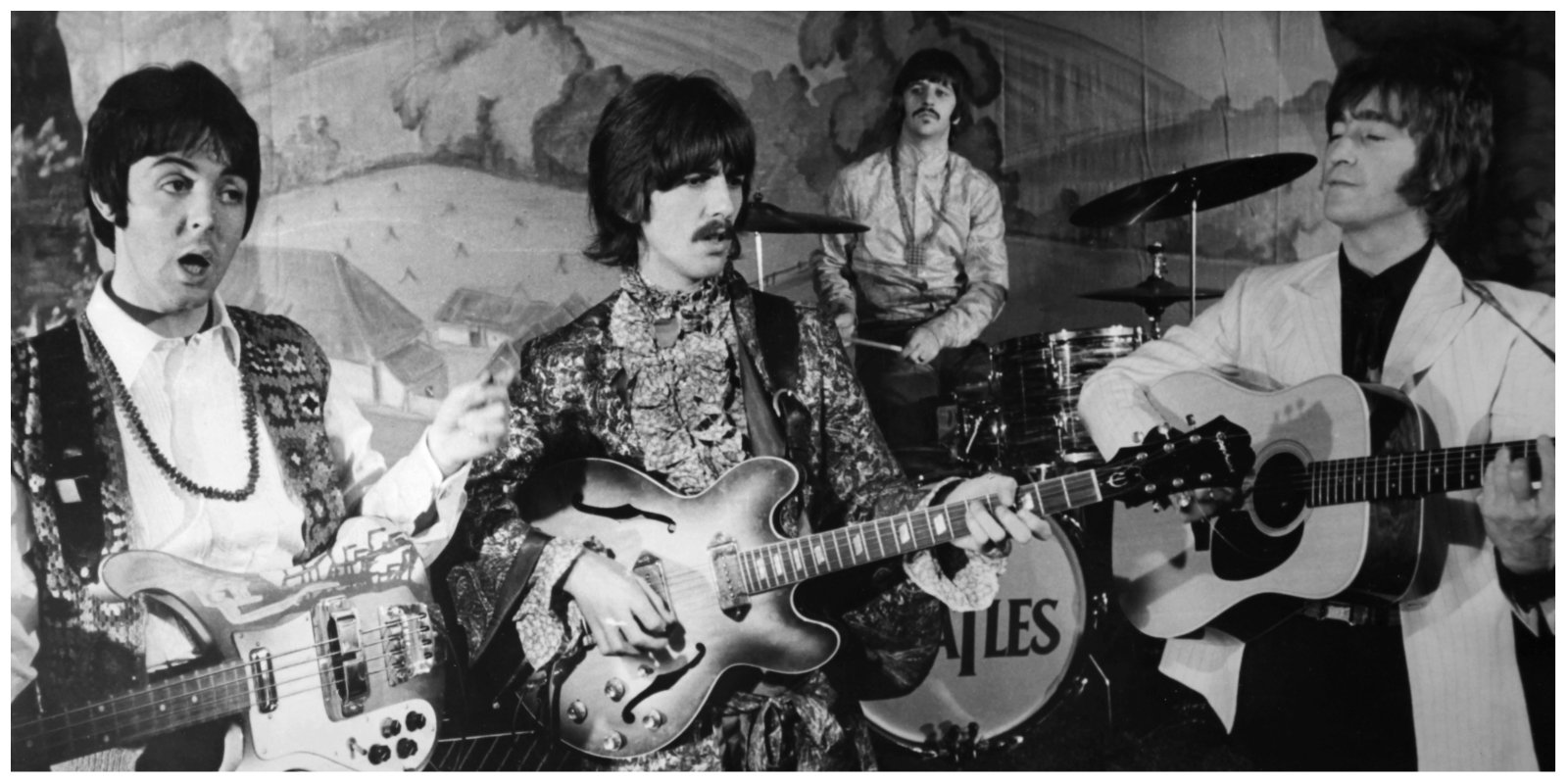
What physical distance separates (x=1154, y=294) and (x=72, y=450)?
108 inches

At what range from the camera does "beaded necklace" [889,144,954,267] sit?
3.12m

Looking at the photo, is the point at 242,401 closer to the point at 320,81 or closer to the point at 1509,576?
the point at 320,81

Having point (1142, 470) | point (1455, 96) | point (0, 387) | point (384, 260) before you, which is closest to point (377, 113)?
point (384, 260)

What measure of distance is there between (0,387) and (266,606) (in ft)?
2.94

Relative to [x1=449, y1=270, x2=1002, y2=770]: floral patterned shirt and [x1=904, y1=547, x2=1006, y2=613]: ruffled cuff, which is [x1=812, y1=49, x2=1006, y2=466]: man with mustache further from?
[x1=904, y1=547, x2=1006, y2=613]: ruffled cuff

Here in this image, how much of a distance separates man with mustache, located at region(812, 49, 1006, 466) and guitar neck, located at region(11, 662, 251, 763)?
5.71 feet

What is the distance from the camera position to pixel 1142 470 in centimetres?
269

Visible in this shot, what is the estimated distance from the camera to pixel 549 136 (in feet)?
10.3

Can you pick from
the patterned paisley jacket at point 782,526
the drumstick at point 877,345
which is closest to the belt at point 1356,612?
the patterned paisley jacket at point 782,526

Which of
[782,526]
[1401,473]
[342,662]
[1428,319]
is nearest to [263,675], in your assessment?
[342,662]

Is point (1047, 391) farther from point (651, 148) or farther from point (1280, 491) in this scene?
point (651, 148)

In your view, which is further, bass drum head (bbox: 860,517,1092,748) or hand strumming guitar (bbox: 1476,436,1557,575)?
bass drum head (bbox: 860,517,1092,748)

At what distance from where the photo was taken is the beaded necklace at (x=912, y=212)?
10.2 ft

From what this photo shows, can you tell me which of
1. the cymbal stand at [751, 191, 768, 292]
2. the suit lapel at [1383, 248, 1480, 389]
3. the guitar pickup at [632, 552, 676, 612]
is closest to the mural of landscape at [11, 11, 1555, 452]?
the cymbal stand at [751, 191, 768, 292]
